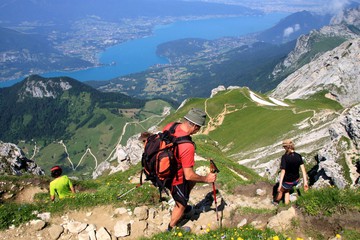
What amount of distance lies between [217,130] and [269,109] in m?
17.7

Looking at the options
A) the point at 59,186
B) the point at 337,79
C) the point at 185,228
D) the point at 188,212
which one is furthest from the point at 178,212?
the point at 337,79

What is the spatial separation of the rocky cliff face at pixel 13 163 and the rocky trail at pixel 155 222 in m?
25.4

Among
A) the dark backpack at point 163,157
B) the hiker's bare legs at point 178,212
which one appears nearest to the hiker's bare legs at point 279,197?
the hiker's bare legs at point 178,212

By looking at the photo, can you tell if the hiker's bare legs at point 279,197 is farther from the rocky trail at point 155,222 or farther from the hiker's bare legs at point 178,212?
the hiker's bare legs at point 178,212

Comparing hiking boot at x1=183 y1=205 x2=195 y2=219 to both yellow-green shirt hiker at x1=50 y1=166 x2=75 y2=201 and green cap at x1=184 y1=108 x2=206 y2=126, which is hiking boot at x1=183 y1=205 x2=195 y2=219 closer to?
green cap at x1=184 y1=108 x2=206 y2=126

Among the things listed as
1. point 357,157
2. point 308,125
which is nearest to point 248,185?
point 357,157

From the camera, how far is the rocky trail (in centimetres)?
1139

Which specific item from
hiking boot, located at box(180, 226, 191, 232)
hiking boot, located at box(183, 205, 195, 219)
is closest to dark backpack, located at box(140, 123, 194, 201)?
hiking boot, located at box(180, 226, 191, 232)

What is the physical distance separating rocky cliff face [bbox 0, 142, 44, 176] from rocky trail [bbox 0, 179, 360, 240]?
25.4 metres

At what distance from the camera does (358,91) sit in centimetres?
12875

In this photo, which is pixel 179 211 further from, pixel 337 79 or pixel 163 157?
pixel 337 79

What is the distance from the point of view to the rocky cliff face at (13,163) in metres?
35.6

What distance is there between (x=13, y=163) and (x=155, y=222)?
Answer: 104 feet

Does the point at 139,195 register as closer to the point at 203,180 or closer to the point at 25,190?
the point at 203,180
